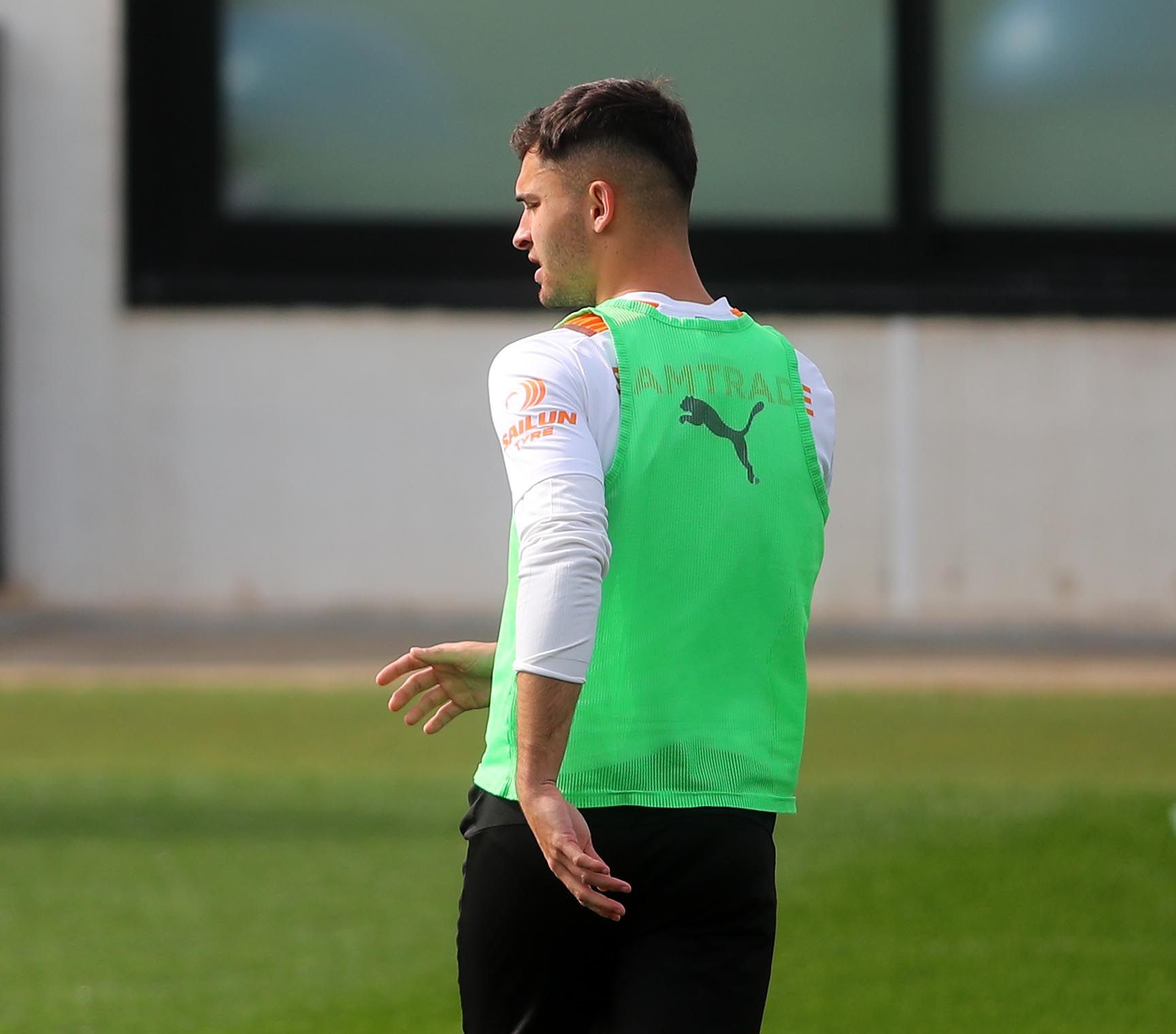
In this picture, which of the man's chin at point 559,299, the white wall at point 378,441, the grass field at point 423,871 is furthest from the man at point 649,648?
the white wall at point 378,441

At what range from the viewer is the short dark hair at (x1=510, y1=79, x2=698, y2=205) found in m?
2.50

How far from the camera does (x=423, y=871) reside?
6520 millimetres

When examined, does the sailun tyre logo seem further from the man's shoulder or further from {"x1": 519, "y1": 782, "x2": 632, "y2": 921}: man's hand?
{"x1": 519, "y1": 782, "x2": 632, "y2": 921}: man's hand

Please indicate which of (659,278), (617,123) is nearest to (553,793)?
(659,278)

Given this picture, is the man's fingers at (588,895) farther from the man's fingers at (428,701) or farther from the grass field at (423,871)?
the grass field at (423,871)

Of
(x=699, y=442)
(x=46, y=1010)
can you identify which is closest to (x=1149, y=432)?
(x=46, y=1010)

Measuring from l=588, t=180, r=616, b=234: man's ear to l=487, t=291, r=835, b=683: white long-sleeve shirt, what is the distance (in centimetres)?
17

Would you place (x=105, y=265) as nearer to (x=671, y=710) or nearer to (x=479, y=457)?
(x=479, y=457)

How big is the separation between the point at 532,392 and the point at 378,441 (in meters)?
10.3

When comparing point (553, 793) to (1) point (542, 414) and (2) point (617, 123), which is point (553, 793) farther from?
(2) point (617, 123)

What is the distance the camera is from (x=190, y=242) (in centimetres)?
1255

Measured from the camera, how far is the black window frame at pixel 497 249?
12.4m

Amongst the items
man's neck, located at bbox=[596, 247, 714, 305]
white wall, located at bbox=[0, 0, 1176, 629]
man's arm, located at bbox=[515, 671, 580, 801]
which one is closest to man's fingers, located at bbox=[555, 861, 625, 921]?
man's arm, located at bbox=[515, 671, 580, 801]

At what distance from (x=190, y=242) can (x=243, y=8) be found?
1.60 meters
